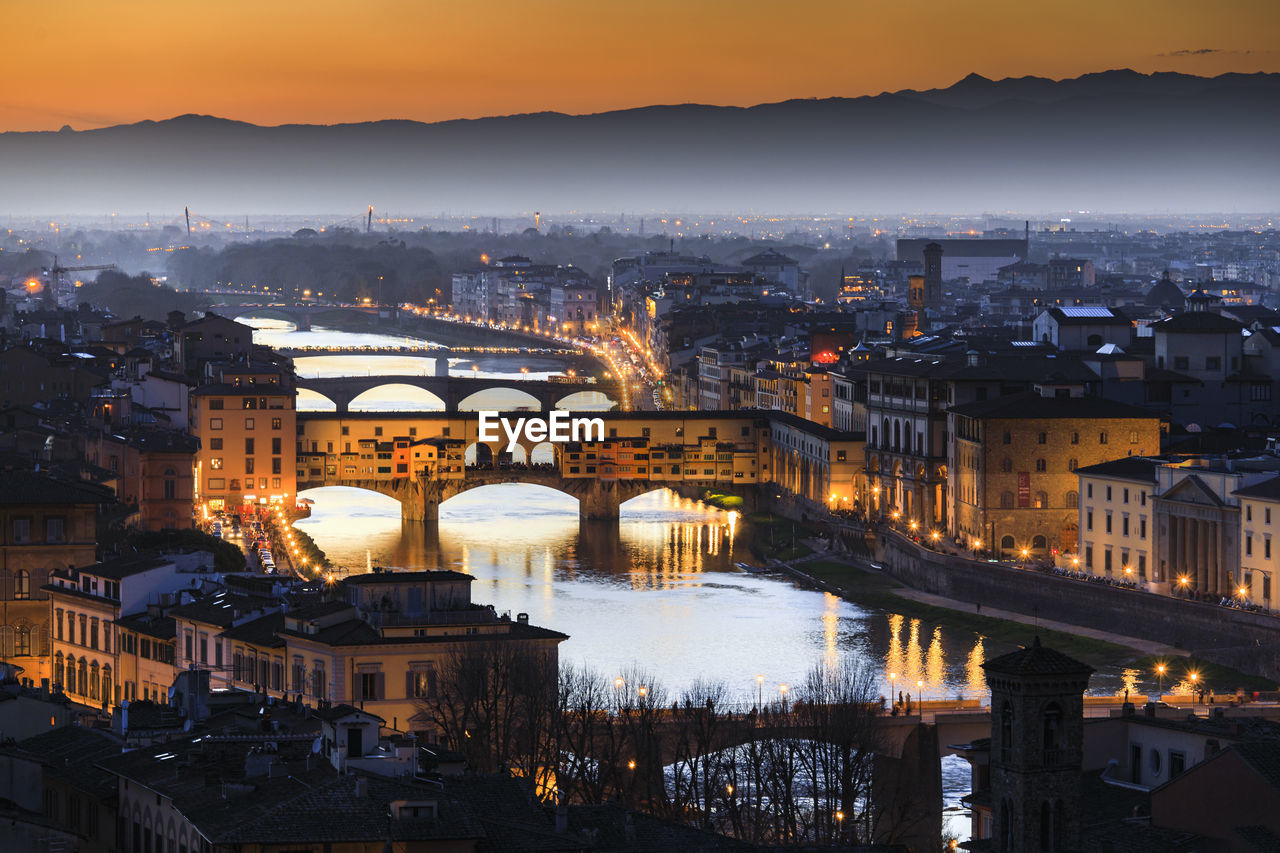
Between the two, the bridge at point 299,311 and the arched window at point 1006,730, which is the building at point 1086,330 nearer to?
the arched window at point 1006,730

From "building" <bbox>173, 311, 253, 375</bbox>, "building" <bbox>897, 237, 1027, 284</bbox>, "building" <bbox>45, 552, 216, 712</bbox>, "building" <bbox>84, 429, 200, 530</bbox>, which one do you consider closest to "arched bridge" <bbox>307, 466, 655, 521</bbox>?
"building" <bbox>173, 311, 253, 375</bbox>

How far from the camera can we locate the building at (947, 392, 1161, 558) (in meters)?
35.3

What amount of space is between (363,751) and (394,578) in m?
7.07

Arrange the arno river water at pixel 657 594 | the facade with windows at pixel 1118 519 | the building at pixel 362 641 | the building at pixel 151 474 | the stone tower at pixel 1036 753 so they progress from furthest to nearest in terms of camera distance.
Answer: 1. the building at pixel 151 474
2. the facade with windows at pixel 1118 519
3. the arno river water at pixel 657 594
4. the building at pixel 362 641
5. the stone tower at pixel 1036 753

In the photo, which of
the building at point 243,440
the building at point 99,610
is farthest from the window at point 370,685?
the building at point 243,440

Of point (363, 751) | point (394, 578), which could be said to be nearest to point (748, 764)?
point (394, 578)

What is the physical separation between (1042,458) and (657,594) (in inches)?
199

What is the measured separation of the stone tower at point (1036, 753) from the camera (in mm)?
14305

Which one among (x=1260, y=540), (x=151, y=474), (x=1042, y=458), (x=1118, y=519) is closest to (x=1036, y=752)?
(x=1260, y=540)

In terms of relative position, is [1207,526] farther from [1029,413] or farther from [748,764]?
[748,764]

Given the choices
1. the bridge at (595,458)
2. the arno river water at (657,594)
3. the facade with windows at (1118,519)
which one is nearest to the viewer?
the arno river water at (657,594)

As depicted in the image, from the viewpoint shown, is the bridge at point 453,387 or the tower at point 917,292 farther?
the tower at point 917,292

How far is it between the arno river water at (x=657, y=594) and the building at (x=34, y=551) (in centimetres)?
536

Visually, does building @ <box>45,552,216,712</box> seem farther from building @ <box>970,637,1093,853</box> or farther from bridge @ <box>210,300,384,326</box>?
bridge @ <box>210,300,384,326</box>
